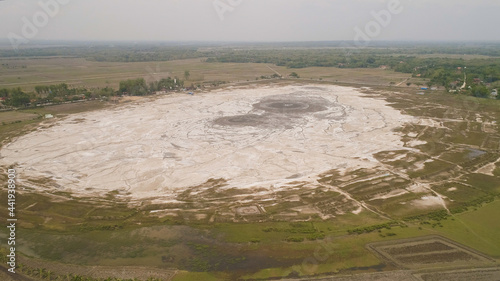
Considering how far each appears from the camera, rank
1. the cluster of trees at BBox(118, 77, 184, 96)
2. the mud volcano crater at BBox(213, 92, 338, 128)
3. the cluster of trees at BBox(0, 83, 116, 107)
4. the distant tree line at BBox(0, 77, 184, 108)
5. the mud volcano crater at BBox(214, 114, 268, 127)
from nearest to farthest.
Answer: the mud volcano crater at BBox(214, 114, 268, 127) < the mud volcano crater at BBox(213, 92, 338, 128) < the cluster of trees at BBox(0, 83, 116, 107) < the distant tree line at BBox(0, 77, 184, 108) < the cluster of trees at BBox(118, 77, 184, 96)

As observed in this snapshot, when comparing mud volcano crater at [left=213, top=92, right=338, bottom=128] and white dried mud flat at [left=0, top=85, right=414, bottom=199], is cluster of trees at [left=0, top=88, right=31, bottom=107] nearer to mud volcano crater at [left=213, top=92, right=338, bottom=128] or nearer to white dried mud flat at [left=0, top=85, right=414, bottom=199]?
white dried mud flat at [left=0, top=85, right=414, bottom=199]

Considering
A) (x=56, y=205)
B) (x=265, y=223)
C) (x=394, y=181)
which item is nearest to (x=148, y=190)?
(x=56, y=205)

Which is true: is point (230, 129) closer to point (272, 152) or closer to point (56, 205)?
point (272, 152)

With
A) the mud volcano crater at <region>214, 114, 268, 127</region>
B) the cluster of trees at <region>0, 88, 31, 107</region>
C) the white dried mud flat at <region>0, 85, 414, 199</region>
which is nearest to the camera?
the white dried mud flat at <region>0, 85, 414, 199</region>

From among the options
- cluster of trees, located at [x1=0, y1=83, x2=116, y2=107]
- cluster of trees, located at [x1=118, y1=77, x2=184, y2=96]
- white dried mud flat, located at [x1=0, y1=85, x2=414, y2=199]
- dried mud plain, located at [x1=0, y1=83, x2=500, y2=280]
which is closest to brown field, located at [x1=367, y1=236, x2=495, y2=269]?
dried mud plain, located at [x1=0, y1=83, x2=500, y2=280]

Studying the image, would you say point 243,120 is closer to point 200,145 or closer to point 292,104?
point 200,145

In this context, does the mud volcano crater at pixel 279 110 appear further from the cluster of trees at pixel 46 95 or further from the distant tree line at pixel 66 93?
the cluster of trees at pixel 46 95

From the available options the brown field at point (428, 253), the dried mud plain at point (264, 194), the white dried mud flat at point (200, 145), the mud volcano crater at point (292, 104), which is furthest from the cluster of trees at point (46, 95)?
the brown field at point (428, 253)

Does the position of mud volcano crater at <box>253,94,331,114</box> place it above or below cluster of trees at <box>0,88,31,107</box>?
below
